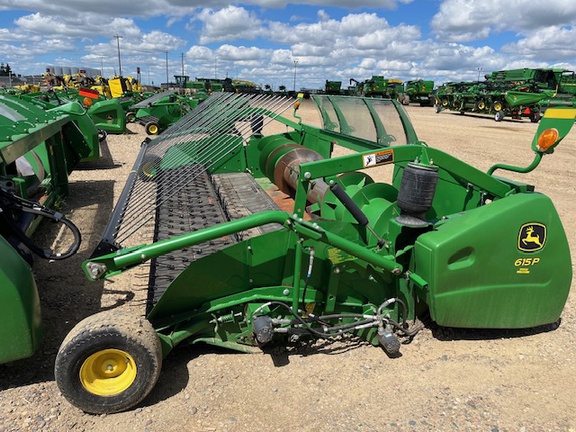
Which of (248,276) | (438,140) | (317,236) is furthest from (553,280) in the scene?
(438,140)

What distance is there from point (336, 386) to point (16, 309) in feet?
6.05

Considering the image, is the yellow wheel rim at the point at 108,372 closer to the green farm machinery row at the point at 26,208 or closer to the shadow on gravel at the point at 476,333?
the green farm machinery row at the point at 26,208

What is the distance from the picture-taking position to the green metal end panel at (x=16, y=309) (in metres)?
2.28

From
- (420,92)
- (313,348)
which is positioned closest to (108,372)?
(313,348)

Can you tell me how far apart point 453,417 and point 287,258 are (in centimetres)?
132

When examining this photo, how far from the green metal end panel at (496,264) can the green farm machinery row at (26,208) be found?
2.28 m

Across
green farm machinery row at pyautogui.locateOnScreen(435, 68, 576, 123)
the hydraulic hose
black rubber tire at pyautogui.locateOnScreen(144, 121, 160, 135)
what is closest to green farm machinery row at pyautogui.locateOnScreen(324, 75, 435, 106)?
green farm machinery row at pyautogui.locateOnScreen(435, 68, 576, 123)

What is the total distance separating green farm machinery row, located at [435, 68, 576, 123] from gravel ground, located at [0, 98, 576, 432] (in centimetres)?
2165

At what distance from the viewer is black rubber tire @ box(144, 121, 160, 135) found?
14430 mm

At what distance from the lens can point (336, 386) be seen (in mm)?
2807

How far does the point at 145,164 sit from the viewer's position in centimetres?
490

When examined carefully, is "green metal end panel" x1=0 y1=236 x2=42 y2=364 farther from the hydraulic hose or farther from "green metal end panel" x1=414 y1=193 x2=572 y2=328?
"green metal end panel" x1=414 y1=193 x2=572 y2=328

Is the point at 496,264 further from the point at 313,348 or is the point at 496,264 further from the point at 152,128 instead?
the point at 152,128

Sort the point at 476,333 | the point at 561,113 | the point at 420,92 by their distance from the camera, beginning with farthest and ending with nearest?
the point at 420,92 → the point at 476,333 → the point at 561,113
